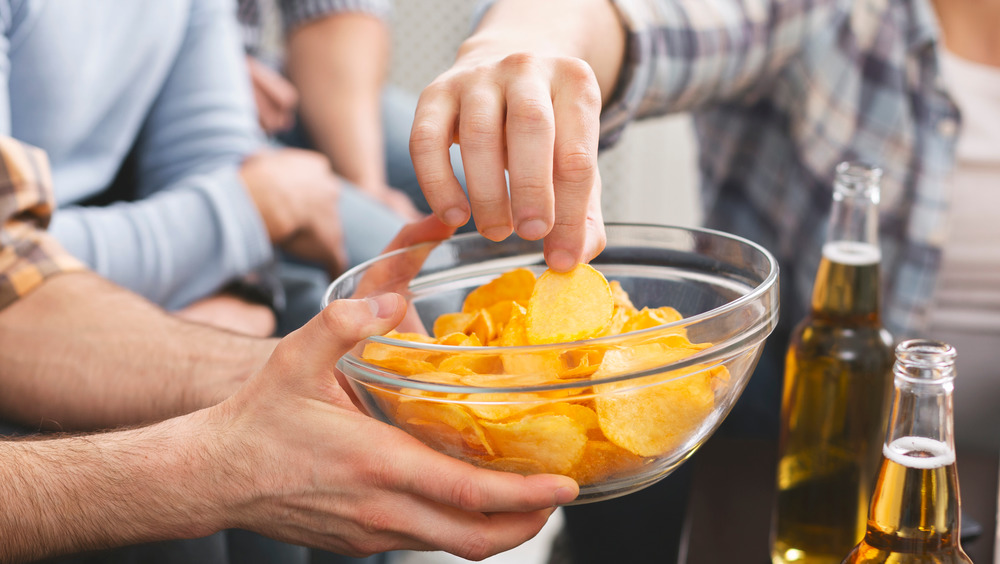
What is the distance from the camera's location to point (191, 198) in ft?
4.21

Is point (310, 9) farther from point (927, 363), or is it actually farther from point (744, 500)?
point (927, 363)

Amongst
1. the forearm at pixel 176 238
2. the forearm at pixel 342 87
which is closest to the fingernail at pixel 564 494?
the forearm at pixel 176 238

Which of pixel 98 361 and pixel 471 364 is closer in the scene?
pixel 471 364

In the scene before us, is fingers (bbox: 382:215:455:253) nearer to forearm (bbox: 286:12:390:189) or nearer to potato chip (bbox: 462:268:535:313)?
potato chip (bbox: 462:268:535:313)

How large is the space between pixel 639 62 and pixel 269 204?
705mm

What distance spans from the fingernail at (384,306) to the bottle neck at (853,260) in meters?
0.38

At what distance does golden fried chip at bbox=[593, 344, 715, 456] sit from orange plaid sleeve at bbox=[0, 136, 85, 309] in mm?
806

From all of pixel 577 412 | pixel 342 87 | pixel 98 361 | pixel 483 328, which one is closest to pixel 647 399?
pixel 577 412

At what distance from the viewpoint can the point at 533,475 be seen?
0.52 metres

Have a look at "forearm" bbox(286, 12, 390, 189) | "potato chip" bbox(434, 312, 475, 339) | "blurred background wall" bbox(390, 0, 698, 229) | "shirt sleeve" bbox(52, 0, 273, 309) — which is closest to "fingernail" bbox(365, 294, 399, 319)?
"potato chip" bbox(434, 312, 475, 339)

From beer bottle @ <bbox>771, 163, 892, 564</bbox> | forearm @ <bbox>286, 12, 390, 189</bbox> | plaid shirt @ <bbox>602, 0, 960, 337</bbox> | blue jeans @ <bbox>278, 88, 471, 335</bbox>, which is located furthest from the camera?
forearm @ <bbox>286, 12, 390, 189</bbox>

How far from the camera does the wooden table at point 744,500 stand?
72 centimetres

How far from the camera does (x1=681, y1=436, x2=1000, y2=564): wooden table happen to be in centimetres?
72

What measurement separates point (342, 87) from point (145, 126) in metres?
0.57
